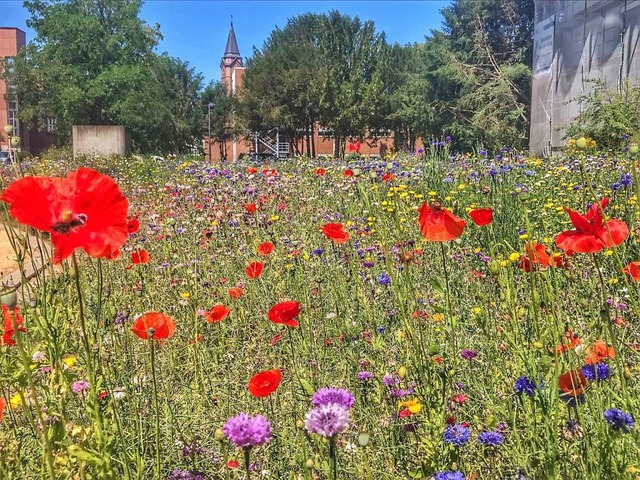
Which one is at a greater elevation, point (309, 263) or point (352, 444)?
point (309, 263)

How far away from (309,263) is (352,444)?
6.58ft

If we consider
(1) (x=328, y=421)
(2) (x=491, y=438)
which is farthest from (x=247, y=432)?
(2) (x=491, y=438)

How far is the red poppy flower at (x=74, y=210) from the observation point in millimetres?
991

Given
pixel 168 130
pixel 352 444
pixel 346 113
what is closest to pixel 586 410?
pixel 352 444

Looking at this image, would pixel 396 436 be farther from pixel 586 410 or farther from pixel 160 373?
pixel 160 373

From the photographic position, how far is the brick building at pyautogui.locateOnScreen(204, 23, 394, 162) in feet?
114

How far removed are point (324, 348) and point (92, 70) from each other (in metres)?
42.2

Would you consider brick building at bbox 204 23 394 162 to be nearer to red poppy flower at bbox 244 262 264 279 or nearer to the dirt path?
the dirt path

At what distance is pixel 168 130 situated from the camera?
34531mm

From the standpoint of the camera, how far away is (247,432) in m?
0.96

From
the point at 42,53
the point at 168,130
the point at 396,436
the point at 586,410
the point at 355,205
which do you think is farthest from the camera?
the point at 42,53

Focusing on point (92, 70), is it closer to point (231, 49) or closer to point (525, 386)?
point (231, 49)

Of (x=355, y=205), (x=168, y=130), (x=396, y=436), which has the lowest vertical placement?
(x=396, y=436)

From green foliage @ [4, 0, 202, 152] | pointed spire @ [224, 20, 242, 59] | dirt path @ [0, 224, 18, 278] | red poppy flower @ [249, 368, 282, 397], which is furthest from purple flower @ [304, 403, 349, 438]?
pointed spire @ [224, 20, 242, 59]
